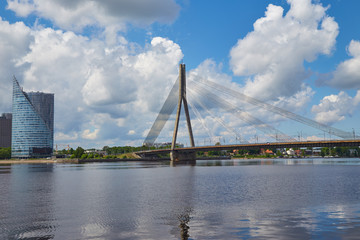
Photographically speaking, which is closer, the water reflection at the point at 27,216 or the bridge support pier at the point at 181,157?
the water reflection at the point at 27,216

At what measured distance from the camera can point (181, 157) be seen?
501 feet

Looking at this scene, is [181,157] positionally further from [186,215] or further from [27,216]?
[186,215]

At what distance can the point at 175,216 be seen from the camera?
23.6 meters

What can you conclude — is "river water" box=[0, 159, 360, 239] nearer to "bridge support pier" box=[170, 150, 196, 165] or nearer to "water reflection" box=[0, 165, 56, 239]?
"water reflection" box=[0, 165, 56, 239]

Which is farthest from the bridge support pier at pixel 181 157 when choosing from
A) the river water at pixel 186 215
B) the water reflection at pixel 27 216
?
the river water at pixel 186 215

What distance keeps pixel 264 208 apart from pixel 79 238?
45.6 feet

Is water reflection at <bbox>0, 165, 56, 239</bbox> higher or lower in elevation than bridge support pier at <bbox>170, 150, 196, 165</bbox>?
lower

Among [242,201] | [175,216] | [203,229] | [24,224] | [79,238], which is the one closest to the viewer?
[79,238]

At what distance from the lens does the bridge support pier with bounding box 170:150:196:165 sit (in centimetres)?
14688

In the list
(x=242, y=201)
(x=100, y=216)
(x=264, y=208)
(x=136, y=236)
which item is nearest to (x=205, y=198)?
(x=242, y=201)

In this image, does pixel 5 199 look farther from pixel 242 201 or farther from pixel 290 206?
pixel 290 206

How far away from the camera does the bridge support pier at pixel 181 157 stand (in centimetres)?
14688

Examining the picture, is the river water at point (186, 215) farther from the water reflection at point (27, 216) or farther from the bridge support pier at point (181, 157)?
the bridge support pier at point (181, 157)

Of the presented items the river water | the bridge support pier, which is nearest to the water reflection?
the river water
